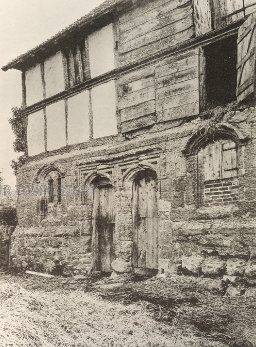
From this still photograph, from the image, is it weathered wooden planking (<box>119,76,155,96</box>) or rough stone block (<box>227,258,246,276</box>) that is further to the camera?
weathered wooden planking (<box>119,76,155,96</box>)

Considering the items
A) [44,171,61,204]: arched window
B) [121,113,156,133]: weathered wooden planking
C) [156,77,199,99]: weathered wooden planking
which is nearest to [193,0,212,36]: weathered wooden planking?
[156,77,199,99]: weathered wooden planking

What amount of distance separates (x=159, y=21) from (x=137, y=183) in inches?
155

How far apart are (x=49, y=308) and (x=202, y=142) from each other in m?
4.51

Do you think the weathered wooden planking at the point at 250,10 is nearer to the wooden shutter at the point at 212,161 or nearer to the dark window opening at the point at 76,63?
the wooden shutter at the point at 212,161

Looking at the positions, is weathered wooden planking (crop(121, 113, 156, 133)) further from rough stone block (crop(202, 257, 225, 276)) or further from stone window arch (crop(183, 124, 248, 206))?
rough stone block (crop(202, 257, 225, 276))

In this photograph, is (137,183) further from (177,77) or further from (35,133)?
(35,133)

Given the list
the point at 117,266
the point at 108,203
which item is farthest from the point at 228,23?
the point at 117,266

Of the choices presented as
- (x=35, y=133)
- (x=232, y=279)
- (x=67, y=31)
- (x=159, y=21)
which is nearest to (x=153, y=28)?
(x=159, y=21)

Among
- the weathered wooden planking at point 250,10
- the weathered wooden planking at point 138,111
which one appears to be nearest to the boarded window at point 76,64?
the weathered wooden planking at point 138,111

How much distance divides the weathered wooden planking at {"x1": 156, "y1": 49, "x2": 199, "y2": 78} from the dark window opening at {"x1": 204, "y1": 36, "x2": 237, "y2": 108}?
11.0 inches

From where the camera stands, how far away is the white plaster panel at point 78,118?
10648mm

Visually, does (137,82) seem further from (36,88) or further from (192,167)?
(36,88)

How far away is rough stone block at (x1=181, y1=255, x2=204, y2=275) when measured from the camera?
7.75 meters

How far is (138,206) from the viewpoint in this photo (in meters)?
9.71
